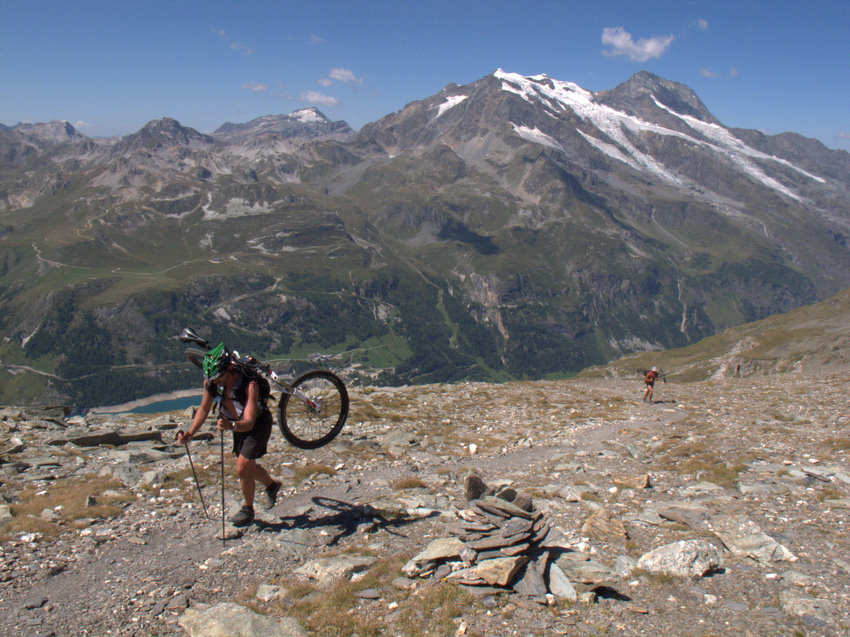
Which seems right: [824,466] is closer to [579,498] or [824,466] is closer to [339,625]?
[579,498]

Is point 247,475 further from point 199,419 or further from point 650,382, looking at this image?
point 650,382

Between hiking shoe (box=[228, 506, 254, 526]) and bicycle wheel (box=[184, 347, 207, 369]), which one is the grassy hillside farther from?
bicycle wheel (box=[184, 347, 207, 369])

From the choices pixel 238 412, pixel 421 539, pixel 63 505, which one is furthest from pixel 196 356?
pixel 421 539

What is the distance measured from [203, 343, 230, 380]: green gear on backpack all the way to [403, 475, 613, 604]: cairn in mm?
6364

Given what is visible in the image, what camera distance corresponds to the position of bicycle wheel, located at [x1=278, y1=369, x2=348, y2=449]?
45.6ft

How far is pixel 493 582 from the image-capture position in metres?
9.47

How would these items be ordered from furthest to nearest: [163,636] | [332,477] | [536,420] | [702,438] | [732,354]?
[732,354]
[536,420]
[702,438]
[332,477]
[163,636]

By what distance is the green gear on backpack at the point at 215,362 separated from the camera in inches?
473

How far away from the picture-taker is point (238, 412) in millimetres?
12531

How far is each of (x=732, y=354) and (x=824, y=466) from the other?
14701 cm

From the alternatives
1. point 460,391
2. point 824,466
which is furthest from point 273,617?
point 460,391

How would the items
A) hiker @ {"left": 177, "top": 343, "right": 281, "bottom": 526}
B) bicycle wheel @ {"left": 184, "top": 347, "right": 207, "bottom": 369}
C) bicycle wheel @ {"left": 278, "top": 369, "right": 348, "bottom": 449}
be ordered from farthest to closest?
1. bicycle wheel @ {"left": 278, "top": 369, "right": 348, "bottom": 449}
2. bicycle wheel @ {"left": 184, "top": 347, "right": 207, "bottom": 369}
3. hiker @ {"left": 177, "top": 343, "right": 281, "bottom": 526}

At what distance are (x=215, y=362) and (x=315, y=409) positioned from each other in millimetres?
3268

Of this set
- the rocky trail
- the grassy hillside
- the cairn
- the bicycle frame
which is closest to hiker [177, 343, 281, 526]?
the bicycle frame
